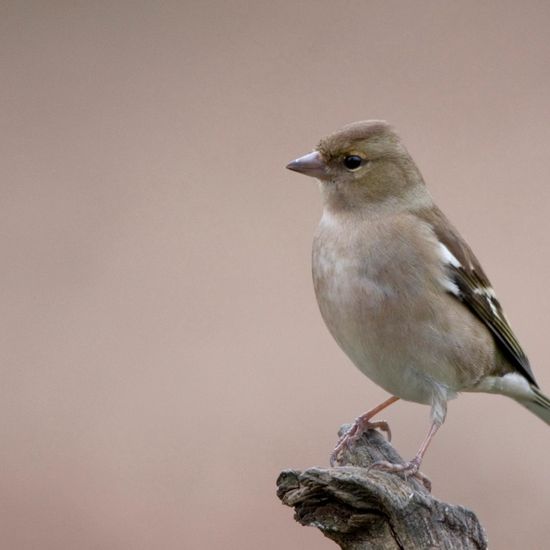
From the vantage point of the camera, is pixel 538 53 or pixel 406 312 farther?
pixel 538 53

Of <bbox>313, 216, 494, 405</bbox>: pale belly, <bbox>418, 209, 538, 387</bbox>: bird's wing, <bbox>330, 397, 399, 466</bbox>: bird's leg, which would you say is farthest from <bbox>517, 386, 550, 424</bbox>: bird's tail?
<bbox>330, 397, 399, 466</bbox>: bird's leg

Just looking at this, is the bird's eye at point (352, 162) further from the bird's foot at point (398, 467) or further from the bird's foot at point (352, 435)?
the bird's foot at point (398, 467)

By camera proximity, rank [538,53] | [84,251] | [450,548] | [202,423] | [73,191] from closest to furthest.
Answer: [450,548] < [202,423] < [84,251] < [73,191] < [538,53]

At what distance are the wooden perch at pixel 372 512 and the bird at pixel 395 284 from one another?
53 cm

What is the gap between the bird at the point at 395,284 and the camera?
3.75 metres

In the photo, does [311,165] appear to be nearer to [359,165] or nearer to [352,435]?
[359,165]

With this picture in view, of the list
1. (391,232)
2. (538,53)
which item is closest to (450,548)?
(391,232)

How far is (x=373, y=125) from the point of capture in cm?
395

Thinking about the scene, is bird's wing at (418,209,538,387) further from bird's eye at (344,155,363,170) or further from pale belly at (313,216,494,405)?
bird's eye at (344,155,363,170)

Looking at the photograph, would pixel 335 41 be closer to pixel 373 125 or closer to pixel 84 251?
pixel 84 251

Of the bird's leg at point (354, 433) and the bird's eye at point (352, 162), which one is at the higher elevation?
the bird's eye at point (352, 162)

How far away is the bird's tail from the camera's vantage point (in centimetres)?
434

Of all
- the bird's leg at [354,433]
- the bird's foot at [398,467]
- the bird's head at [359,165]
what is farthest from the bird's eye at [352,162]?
the bird's foot at [398,467]

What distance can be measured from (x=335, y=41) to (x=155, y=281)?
2.15m
